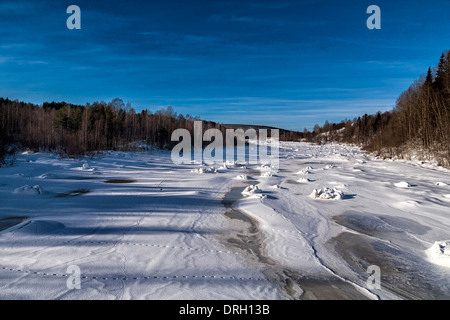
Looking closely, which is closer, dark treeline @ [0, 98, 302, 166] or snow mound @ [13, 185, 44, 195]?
snow mound @ [13, 185, 44, 195]

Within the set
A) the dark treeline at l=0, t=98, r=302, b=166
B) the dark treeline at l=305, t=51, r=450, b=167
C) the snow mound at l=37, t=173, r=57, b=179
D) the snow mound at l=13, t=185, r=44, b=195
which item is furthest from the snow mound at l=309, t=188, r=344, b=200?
the dark treeline at l=0, t=98, r=302, b=166

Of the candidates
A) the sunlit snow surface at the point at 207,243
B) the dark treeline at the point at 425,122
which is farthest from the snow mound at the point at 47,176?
the dark treeline at the point at 425,122

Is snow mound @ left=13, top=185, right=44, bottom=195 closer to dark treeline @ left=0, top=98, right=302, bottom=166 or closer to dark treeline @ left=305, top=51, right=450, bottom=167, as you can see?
dark treeline @ left=0, top=98, right=302, bottom=166

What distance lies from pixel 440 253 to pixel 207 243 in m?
3.42

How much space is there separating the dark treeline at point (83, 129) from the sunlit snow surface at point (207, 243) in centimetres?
1115

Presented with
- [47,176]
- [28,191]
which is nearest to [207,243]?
[28,191]

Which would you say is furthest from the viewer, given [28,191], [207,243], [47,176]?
[47,176]

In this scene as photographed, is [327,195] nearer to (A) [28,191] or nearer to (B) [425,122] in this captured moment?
(A) [28,191]

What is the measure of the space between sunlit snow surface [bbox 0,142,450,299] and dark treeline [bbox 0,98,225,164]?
11.2m

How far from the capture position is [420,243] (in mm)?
4484

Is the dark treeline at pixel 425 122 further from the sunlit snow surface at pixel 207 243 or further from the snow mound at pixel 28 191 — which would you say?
the snow mound at pixel 28 191

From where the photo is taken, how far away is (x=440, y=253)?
3805 mm

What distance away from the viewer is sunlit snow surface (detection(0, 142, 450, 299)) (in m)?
2.90
